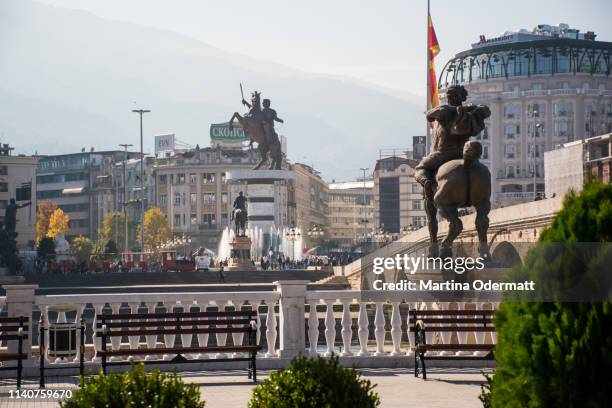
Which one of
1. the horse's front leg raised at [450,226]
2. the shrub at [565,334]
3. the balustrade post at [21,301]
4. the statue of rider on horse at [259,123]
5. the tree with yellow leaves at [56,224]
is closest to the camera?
the shrub at [565,334]

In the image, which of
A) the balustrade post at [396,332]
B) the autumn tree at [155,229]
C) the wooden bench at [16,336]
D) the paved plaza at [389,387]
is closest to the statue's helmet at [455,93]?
the balustrade post at [396,332]

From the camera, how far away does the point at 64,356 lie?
18.2 meters

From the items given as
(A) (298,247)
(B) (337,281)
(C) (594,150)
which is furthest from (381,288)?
(A) (298,247)

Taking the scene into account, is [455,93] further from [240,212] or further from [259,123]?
[259,123]

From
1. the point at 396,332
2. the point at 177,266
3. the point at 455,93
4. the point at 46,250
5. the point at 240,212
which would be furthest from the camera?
the point at 46,250

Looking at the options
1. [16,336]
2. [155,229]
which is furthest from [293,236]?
[16,336]

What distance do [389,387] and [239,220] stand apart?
7277 centimetres

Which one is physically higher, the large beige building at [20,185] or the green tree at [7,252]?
the large beige building at [20,185]

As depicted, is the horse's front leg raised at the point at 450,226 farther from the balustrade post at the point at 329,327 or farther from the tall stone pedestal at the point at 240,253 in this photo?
the tall stone pedestal at the point at 240,253

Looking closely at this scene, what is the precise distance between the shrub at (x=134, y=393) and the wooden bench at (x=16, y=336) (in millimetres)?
7868

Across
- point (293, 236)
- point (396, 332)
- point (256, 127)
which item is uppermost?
point (256, 127)

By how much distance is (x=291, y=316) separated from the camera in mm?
18844

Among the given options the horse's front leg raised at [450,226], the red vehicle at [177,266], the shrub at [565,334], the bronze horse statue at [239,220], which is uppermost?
the bronze horse statue at [239,220]

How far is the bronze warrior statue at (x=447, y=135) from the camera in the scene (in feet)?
66.4
